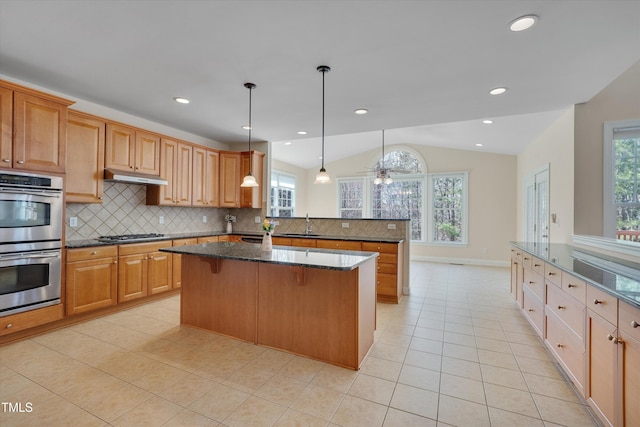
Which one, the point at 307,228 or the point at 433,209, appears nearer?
the point at 307,228

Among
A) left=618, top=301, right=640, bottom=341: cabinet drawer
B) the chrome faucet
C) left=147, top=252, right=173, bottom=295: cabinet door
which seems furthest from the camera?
the chrome faucet

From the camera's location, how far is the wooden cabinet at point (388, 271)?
4031 millimetres

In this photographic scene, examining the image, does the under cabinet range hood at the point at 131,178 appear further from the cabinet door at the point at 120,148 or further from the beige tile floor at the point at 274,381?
the beige tile floor at the point at 274,381

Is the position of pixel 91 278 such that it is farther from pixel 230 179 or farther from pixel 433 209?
pixel 433 209

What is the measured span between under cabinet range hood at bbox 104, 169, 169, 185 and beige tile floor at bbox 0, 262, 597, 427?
1672 mm

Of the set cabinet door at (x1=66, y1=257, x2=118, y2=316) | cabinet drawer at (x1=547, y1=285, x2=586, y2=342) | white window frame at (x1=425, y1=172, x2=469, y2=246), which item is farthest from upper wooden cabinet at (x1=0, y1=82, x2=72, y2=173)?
white window frame at (x1=425, y1=172, x2=469, y2=246)

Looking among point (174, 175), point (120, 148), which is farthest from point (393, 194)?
point (120, 148)

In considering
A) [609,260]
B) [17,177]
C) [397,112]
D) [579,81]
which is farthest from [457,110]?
[17,177]

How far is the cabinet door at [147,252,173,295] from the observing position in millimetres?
3848

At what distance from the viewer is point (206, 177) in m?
4.96

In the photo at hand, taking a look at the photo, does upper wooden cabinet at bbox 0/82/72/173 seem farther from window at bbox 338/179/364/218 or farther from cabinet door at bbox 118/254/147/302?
window at bbox 338/179/364/218

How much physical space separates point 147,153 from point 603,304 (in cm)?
483

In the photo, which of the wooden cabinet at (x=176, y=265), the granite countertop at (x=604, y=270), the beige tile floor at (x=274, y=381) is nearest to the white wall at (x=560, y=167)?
the granite countertop at (x=604, y=270)

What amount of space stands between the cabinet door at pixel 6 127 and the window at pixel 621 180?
19.7ft
